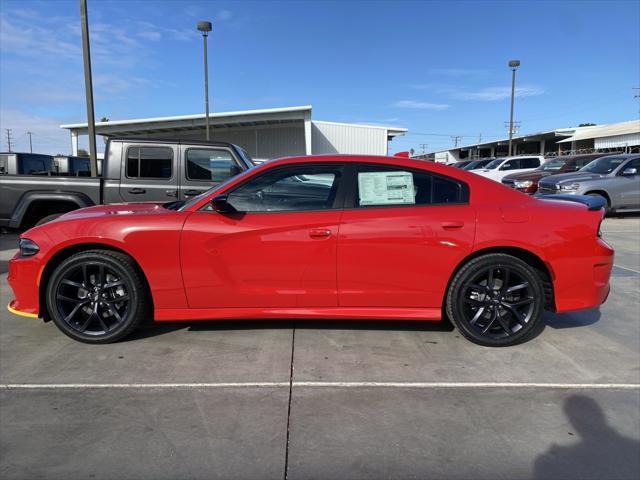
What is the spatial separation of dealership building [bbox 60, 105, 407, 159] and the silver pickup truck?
2266 centimetres

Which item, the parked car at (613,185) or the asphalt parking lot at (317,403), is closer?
the asphalt parking lot at (317,403)

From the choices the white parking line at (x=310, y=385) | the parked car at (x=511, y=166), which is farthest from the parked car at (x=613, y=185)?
the white parking line at (x=310, y=385)

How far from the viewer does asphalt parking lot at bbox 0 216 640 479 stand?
7.91 ft

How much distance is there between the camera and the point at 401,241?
3.62 m

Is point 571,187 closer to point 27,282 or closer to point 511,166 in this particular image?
point 511,166

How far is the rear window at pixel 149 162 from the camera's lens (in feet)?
22.7

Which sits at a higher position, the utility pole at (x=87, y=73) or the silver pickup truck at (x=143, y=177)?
the utility pole at (x=87, y=73)

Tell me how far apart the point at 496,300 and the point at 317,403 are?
1.75 metres

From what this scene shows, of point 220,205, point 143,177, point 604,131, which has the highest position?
point 604,131

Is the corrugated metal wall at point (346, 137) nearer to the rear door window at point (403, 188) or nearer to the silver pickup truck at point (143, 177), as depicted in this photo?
the silver pickup truck at point (143, 177)

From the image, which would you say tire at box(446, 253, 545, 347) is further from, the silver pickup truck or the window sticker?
the silver pickup truck

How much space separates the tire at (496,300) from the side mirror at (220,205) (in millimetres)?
1889

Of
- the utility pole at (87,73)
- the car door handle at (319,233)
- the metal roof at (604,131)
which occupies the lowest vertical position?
the car door handle at (319,233)

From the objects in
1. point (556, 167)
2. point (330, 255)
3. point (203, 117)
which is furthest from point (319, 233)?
point (203, 117)
